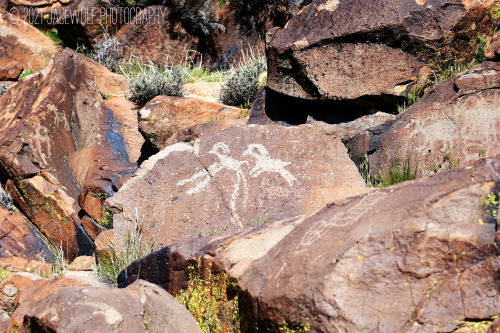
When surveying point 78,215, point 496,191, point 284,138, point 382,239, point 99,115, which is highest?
point 496,191

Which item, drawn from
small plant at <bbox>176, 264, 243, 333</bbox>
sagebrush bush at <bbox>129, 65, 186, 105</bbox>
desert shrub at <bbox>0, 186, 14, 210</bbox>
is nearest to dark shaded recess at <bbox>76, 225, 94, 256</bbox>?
desert shrub at <bbox>0, 186, 14, 210</bbox>

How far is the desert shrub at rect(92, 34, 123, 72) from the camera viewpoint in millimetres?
9703

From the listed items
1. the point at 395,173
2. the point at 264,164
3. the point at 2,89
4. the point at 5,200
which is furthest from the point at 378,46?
the point at 2,89

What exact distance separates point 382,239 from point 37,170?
518 cm

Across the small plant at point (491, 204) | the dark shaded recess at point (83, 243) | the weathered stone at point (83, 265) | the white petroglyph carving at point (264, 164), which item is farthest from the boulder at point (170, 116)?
the small plant at point (491, 204)

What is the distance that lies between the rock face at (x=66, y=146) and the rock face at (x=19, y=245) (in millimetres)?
162

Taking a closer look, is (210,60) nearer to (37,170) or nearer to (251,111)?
(251,111)

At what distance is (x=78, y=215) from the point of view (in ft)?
20.7

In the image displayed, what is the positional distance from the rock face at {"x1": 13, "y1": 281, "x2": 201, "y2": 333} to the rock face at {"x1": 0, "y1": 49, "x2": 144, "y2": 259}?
299 centimetres

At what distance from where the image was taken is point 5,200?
6.58m

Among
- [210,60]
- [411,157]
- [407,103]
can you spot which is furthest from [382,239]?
[210,60]

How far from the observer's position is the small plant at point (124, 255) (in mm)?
4336

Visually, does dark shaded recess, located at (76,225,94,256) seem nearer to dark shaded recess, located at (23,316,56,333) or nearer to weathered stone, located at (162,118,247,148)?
weathered stone, located at (162,118,247,148)

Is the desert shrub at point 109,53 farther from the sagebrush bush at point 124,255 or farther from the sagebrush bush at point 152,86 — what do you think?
the sagebrush bush at point 124,255
